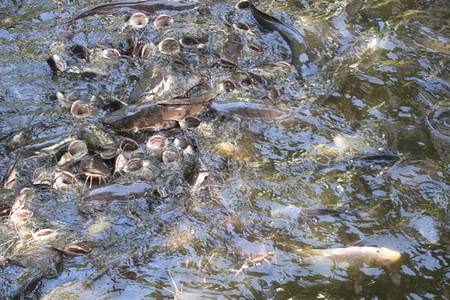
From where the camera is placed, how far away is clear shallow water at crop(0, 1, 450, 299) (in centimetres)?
276

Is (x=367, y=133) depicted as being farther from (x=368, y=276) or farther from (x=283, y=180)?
(x=368, y=276)

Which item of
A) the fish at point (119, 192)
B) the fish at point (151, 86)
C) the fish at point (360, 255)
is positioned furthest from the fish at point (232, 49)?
the fish at point (360, 255)

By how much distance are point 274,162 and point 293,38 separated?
1641mm

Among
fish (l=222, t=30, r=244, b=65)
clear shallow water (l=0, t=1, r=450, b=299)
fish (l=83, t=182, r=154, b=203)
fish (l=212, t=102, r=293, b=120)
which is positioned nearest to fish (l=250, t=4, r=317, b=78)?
clear shallow water (l=0, t=1, r=450, b=299)

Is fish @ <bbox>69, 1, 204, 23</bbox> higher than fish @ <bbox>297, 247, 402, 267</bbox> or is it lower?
higher

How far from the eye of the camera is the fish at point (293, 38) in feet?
14.2

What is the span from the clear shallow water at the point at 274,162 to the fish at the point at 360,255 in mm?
50

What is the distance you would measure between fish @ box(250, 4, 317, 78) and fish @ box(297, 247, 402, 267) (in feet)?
6.12

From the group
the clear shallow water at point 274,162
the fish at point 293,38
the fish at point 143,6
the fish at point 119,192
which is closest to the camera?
the clear shallow water at point 274,162

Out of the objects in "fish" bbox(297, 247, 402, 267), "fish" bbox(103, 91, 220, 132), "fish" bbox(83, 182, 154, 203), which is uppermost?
"fish" bbox(103, 91, 220, 132)

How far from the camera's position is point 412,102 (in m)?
3.92

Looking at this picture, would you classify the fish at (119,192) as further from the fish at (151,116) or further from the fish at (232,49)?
the fish at (232,49)

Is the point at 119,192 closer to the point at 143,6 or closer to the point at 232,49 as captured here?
the point at 232,49

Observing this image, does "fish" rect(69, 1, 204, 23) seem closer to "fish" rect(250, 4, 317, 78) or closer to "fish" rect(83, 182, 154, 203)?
"fish" rect(250, 4, 317, 78)
